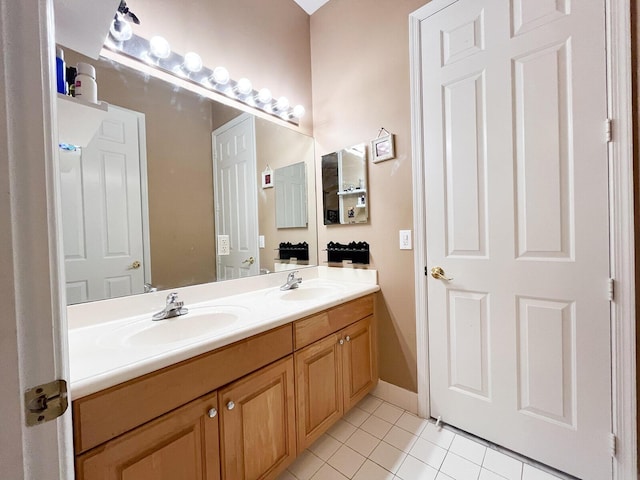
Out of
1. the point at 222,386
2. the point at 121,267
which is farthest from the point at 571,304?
the point at 121,267

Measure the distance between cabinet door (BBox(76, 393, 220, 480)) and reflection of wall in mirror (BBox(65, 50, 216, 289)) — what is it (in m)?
0.65

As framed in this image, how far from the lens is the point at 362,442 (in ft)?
4.71

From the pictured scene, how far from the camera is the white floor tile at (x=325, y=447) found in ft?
4.48

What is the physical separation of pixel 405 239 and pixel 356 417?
111 cm

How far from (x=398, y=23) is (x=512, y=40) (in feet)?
2.23

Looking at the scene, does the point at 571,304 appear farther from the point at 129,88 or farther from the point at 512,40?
the point at 129,88

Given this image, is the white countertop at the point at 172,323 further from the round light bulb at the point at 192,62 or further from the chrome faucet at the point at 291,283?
the round light bulb at the point at 192,62

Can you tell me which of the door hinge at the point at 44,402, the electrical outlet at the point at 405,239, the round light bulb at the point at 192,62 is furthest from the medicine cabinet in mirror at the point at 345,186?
the door hinge at the point at 44,402

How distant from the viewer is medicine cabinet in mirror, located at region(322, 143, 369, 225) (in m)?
1.82

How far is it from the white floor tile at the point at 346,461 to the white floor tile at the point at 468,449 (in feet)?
1.56

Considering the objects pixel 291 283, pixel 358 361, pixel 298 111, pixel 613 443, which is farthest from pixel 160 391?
pixel 298 111

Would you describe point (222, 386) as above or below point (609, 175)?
below

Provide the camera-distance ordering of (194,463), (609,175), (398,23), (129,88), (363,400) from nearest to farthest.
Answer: (194,463) < (609,175) < (129,88) < (398,23) < (363,400)

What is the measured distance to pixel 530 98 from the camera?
1224 millimetres
